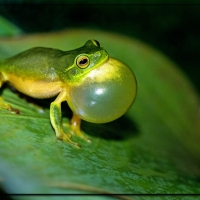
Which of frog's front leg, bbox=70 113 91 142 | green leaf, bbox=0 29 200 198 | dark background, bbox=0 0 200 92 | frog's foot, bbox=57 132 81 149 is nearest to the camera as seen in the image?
green leaf, bbox=0 29 200 198

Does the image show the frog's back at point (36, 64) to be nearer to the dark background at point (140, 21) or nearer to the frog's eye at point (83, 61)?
the frog's eye at point (83, 61)

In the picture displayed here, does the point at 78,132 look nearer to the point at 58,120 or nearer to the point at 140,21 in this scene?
the point at 58,120

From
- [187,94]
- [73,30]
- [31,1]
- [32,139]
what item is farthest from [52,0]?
[32,139]

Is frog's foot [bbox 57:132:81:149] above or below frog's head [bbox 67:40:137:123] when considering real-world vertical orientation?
below

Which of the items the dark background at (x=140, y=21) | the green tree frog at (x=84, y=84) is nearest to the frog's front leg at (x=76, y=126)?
the green tree frog at (x=84, y=84)

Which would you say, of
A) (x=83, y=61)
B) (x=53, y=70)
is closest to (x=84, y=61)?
(x=83, y=61)

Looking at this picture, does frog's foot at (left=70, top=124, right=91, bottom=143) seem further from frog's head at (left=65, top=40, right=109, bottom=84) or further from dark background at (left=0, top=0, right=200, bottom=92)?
dark background at (left=0, top=0, right=200, bottom=92)

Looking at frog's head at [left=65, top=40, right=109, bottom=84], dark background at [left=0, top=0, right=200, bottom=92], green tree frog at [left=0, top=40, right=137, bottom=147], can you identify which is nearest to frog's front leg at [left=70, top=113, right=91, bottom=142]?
green tree frog at [left=0, top=40, right=137, bottom=147]
